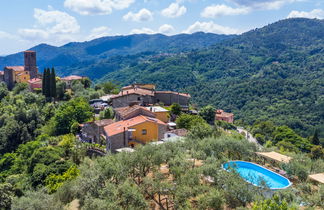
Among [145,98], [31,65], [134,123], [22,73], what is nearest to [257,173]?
[134,123]

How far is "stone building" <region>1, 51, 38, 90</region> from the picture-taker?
68.4m

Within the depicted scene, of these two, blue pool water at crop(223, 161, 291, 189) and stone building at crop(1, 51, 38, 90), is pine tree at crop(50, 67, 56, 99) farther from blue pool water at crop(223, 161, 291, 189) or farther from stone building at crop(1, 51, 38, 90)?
blue pool water at crop(223, 161, 291, 189)

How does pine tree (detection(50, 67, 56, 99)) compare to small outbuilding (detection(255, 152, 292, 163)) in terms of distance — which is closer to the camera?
small outbuilding (detection(255, 152, 292, 163))

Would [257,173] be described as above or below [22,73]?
below

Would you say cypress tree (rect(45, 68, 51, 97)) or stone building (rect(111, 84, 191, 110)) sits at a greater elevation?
cypress tree (rect(45, 68, 51, 97))

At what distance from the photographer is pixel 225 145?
2361 centimetres

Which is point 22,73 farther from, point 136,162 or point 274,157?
point 274,157

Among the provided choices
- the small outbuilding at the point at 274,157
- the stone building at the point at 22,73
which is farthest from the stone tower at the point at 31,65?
the small outbuilding at the point at 274,157

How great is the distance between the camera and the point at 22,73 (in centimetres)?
6900

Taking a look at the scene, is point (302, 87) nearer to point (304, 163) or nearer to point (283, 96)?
point (283, 96)

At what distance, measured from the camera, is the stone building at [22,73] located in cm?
6844

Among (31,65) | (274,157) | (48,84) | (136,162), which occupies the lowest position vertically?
(274,157)

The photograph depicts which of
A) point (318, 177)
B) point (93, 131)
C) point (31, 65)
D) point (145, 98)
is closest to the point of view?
point (318, 177)

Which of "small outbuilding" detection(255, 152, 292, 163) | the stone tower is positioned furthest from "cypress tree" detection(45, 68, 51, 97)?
"small outbuilding" detection(255, 152, 292, 163)
